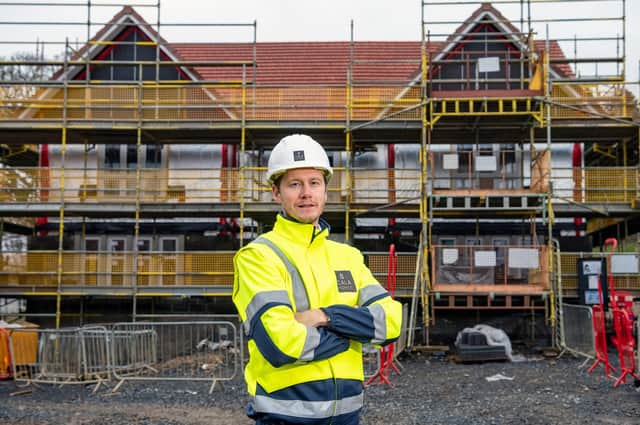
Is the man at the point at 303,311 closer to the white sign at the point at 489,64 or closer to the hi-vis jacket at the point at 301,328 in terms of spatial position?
the hi-vis jacket at the point at 301,328

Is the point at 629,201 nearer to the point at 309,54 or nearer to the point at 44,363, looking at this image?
the point at 309,54

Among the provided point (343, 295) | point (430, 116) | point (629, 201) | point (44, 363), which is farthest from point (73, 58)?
point (343, 295)

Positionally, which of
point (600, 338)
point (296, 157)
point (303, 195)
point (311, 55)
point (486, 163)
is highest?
point (311, 55)

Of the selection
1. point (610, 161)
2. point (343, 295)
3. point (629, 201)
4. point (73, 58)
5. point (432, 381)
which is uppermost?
point (73, 58)

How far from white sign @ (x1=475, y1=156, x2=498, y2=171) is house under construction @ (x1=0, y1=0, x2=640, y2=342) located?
6 cm

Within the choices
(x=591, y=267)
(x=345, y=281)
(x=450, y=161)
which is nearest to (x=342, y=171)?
(x=450, y=161)

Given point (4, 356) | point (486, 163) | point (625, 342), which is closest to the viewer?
point (625, 342)

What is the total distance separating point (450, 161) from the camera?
742 inches

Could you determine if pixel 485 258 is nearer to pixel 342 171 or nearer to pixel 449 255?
pixel 449 255

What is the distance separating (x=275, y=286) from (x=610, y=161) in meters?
22.9

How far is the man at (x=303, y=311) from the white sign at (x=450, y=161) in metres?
15.9

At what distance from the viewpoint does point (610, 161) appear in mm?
23531

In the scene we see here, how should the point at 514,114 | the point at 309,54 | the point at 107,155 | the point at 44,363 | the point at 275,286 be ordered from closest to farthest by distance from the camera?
the point at 275,286
the point at 44,363
the point at 514,114
the point at 107,155
the point at 309,54

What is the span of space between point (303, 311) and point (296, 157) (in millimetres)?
661
